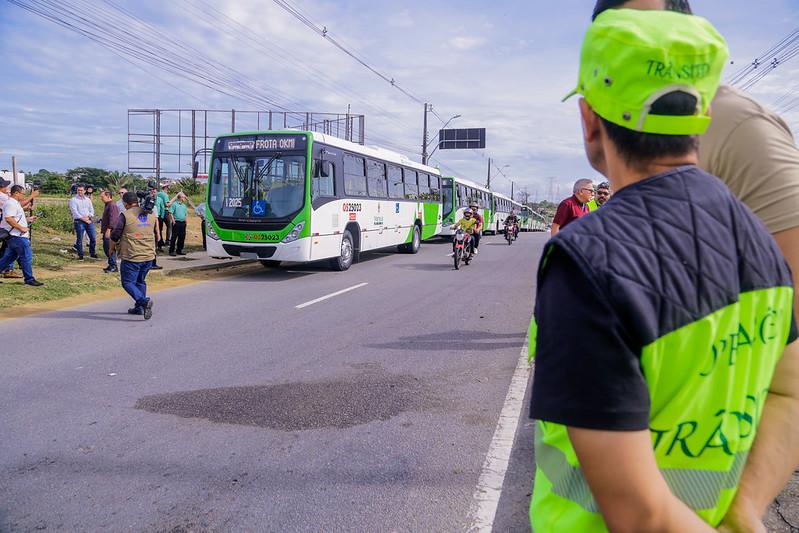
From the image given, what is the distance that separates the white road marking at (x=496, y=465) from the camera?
3229 millimetres

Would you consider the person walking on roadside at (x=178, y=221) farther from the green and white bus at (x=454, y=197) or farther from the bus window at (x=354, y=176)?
the green and white bus at (x=454, y=197)

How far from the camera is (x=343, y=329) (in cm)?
793

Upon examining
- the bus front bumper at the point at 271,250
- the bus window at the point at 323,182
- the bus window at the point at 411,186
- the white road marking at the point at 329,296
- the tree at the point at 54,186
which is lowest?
the white road marking at the point at 329,296

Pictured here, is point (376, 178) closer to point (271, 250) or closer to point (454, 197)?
point (271, 250)

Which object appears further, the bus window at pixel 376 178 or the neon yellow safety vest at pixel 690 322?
the bus window at pixel 376 178

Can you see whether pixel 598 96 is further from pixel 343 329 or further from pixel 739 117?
pixel 343 329

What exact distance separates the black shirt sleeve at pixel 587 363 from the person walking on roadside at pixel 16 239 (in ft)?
39.3

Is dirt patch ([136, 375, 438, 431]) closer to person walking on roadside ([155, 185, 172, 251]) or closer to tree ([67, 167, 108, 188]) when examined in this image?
person walking on roadside ([155, 185, 172, 251])

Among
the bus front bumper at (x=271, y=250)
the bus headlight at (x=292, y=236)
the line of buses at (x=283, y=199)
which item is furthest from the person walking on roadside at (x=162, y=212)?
the bus headlight at (x=292, y=236)

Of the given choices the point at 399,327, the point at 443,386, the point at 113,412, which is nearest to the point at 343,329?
the point at 399,327

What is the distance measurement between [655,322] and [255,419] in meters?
4.09

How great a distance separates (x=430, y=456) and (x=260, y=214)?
10311mm

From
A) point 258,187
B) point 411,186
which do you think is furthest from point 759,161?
point 411,186

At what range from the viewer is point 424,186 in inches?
928
